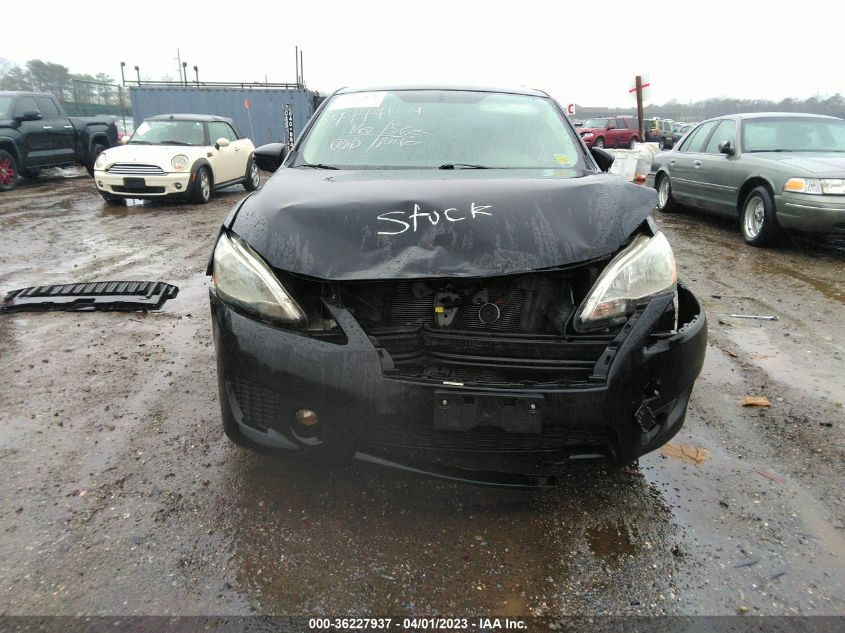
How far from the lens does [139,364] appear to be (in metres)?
3.52

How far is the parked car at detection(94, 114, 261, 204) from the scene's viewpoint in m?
9.67

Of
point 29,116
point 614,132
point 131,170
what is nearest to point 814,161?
point 131,170

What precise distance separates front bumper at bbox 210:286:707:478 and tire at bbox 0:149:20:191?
487 inches

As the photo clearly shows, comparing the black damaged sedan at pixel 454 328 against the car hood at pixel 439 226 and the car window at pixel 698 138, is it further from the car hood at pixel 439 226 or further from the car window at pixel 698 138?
the car window at pixel 698 138

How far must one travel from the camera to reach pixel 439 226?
6.50ft

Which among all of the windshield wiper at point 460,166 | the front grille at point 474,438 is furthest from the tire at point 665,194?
the front grille at point 474,438

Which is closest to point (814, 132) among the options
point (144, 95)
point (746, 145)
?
point (746, 145)

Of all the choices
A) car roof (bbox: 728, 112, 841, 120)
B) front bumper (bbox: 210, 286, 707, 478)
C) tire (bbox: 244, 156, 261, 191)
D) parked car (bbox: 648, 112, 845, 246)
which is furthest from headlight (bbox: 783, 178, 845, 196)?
tire (bbox: 244, 156, 261, 191)

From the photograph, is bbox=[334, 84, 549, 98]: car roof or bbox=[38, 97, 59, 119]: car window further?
bbox=[38, 97, 59, 119]: car window

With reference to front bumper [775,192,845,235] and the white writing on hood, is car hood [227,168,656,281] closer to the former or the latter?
the white writing on hood

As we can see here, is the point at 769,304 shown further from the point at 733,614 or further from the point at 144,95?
the point at 144,95

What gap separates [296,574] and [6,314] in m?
3.80

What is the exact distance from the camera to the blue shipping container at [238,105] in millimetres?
22750

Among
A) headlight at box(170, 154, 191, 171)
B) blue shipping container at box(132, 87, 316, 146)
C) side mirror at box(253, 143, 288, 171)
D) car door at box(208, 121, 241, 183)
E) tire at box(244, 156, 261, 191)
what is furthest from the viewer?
blue shipping container at box(132, 87, 316, 146)
